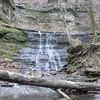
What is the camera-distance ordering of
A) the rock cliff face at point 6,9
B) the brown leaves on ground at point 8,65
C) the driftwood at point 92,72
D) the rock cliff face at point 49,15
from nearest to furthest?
the driftwood at point 92,72 → the brown leaves on ground at point 8,65 → the rock cliff face at point 6,9 → the rock cliff face at point 49,15

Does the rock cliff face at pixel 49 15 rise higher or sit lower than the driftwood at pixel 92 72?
higher

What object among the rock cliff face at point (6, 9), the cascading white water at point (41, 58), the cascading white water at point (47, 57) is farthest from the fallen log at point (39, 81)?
the rock cliff face at point (6, 9)

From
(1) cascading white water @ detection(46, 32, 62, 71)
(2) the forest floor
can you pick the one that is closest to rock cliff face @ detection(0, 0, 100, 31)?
(1) cascading white water @ detection(46, 32, 62, 71)

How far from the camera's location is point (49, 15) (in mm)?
38469

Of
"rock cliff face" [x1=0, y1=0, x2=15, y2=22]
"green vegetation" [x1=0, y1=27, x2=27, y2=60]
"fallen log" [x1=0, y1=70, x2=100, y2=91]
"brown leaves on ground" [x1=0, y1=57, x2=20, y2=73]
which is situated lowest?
Result: "brown leaves on ground" [x1=0, y1=57, x2=20, y2=73]

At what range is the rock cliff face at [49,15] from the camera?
36562mm

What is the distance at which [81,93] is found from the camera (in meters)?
9.84

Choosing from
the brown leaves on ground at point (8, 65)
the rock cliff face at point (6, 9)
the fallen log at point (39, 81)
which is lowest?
the brown leaves on ground at point (8, 65)

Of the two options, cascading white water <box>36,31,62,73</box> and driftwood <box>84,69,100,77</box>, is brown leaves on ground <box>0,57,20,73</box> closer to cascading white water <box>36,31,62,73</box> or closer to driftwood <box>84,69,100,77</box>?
cascading white water <box>36,31,62,73</box>

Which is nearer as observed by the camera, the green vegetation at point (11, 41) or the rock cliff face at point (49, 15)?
the green vegetation at point (11, 41)

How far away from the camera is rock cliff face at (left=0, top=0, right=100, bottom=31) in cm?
3656

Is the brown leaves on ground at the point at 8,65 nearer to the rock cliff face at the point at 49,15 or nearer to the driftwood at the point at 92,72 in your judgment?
the driftwood at the point at 92,72

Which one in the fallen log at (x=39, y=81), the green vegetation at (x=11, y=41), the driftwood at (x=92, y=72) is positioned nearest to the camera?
the fallen log at (x=39, y=81)

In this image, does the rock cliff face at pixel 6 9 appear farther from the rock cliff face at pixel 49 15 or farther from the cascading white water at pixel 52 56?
the cascading white water at pixel 52 56
